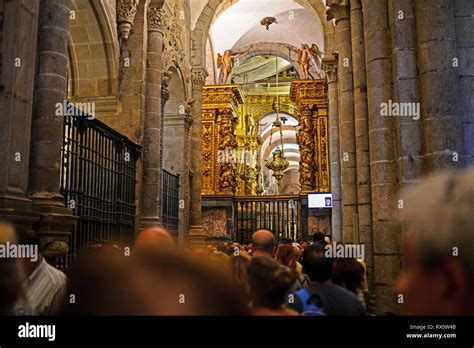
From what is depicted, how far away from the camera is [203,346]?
1877mm

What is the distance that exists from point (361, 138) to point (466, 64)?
8.41 ft

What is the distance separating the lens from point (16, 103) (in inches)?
231

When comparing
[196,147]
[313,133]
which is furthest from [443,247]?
[313,133]

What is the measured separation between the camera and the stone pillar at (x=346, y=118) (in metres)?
9.66

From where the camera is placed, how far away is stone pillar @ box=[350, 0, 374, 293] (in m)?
8.00

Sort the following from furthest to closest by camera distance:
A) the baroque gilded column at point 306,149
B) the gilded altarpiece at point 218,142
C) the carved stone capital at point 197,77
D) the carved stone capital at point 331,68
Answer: the gilded altarpiece at point 218,142 < the baroque gilded column at point 306,149 < the carved stone capital at point 197,77 < the carved stone capital at point 331,68

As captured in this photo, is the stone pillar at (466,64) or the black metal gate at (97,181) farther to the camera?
the black metal gate at (97,181)

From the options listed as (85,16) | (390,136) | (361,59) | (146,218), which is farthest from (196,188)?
(390,136)

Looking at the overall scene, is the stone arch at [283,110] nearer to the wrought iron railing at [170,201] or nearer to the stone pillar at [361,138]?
the wrought iron railing at [170,201]

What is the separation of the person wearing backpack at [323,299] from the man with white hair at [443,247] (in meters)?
1.66

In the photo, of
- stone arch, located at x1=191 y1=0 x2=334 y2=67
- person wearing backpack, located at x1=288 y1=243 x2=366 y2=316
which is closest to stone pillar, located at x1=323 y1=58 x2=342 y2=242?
stone arch, located at x1=191 y1=0 x2=334 y2=67

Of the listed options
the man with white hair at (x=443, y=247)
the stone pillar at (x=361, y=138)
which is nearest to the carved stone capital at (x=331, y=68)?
the stone pillar at (x=361, y=138)

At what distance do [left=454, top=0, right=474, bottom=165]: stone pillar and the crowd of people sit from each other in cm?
398

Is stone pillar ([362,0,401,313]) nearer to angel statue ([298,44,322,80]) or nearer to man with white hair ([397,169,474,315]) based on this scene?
man with white hair ([397,169,474,315])
